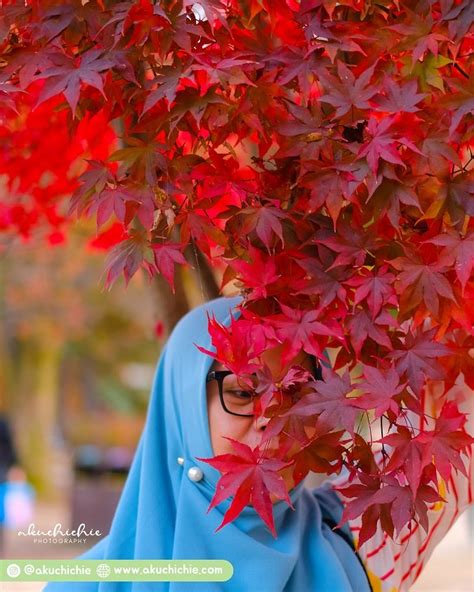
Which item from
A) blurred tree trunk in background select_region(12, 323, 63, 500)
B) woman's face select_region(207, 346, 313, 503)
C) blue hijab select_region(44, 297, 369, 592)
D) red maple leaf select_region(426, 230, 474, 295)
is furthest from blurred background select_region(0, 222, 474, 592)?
red maple leaf select_region(426, 230, 474, 295)

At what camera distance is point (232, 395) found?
1.82 metres

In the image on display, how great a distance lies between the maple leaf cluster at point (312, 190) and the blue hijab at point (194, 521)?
0.31 metres

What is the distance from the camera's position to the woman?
180 centimetres

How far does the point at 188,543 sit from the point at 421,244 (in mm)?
732

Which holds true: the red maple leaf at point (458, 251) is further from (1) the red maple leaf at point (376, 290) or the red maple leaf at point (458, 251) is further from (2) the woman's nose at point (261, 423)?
(2) the woman's nose at point (261, 423)

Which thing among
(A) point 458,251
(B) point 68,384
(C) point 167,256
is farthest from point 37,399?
(A) point 458,251

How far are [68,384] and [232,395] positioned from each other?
1491 cm

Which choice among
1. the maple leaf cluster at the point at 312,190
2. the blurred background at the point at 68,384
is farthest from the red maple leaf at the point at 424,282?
the blurred background at the point at 68,384

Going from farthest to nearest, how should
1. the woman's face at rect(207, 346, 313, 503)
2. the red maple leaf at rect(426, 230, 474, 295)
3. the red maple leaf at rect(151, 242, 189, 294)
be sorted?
the woman's face at rect(207, 346, 313, 503) < the red maple leaf at rect(151, 242, 189, 294) < the red maple leaf at rect(426, 230, 474, 295)

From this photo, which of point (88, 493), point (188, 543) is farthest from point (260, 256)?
point (88, 493)

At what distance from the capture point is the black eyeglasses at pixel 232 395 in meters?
1.80

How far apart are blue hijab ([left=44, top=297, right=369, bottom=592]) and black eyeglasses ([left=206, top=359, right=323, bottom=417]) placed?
36 mm

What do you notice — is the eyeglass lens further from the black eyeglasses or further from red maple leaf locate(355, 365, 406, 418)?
red maple leaf locate(355, 365, 406, 418)

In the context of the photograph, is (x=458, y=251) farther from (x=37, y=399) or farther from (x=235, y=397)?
(x=37, y=399)
